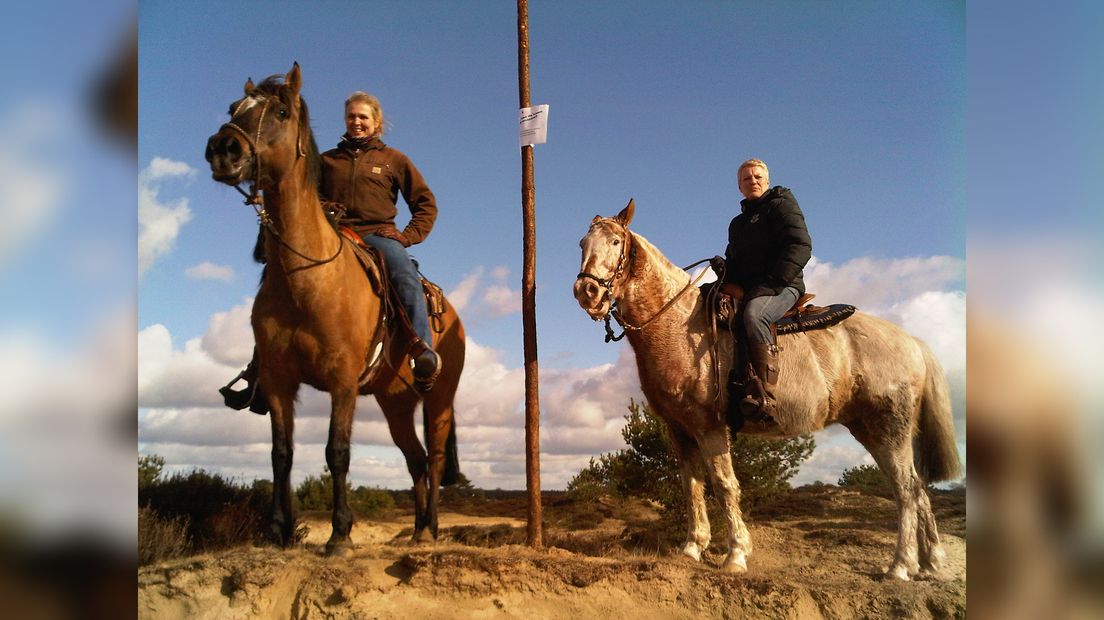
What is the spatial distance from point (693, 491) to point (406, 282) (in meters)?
3.09

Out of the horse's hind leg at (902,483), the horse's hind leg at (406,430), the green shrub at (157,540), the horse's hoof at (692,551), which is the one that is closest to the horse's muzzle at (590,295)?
the horse's hoof at (692,551)

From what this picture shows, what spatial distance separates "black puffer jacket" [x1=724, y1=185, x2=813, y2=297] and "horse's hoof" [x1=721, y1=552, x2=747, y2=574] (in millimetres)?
2135

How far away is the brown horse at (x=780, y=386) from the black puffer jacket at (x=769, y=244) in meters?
0.45

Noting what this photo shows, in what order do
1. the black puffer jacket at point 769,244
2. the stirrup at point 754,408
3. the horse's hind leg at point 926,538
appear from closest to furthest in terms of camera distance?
the stirrup at point 754,408
the horse's hind leg at point 926,538
the black puffer jacket at point 769,244

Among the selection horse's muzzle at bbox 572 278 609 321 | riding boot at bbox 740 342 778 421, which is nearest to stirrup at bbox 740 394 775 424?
riding boot at bbox 740 342 778 421

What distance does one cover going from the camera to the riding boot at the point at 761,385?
657cm

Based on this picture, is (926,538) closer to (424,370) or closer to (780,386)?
(780,386)

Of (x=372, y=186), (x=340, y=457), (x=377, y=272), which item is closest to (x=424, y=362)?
(x=377, y=272)

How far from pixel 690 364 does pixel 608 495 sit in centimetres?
461

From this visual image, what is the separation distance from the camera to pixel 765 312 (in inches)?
267

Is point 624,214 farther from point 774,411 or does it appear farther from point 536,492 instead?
point 536,492

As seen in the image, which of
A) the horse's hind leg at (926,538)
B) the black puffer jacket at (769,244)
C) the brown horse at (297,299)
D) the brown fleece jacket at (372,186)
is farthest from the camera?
the brown fleece jacket at (372,186)

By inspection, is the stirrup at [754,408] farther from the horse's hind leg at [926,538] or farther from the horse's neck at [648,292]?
the horse's hind leg at [926,538]

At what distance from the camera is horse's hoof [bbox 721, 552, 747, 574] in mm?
6445
